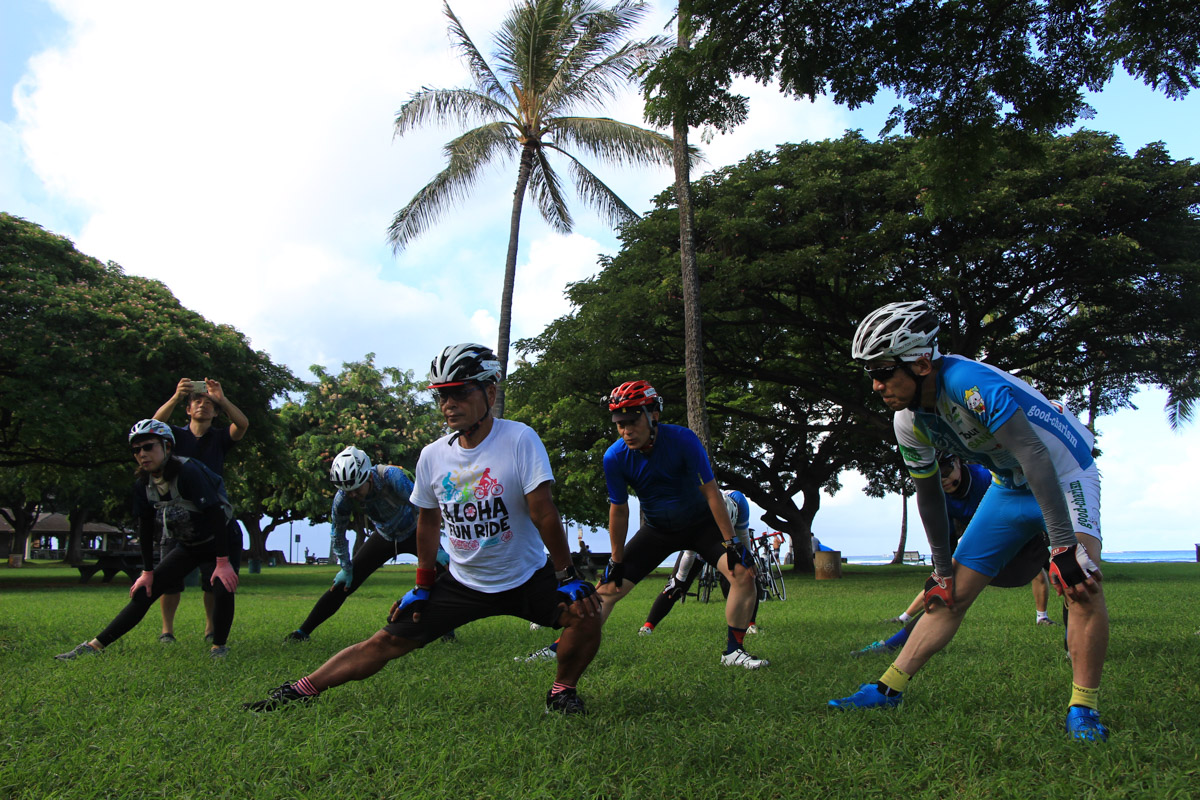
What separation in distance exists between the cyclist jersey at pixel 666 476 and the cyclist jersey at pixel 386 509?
2.10m

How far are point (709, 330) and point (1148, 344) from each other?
438 inches

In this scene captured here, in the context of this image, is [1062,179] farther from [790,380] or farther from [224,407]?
[224,407]

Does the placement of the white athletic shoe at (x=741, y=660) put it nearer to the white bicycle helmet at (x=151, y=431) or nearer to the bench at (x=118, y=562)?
the white bicycle helmet at (x=151, y=431)

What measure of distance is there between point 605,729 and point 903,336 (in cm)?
252

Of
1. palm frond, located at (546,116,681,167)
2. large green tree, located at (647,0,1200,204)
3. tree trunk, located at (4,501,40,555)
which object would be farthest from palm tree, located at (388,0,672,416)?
tree trunk, located at (4,501,40,555)

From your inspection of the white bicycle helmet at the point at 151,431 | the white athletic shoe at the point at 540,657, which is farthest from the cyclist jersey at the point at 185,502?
the white athletic shoe at the point at 540,657

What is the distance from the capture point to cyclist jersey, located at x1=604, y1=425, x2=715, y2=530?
6.27 metres

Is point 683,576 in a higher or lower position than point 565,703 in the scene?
higher

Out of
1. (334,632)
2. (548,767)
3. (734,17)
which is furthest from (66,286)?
(548,767)

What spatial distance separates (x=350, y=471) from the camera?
271 inches

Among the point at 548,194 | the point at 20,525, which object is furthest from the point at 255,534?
the point at 548,194

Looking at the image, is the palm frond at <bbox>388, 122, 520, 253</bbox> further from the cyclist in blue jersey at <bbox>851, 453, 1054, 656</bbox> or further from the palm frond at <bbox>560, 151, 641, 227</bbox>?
the cyclist in blue jersey at <bbox>851, 453, 1054, 656</bbox>

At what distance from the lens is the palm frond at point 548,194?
1998 cm

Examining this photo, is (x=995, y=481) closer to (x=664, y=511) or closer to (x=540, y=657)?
(x=664, y=511)
